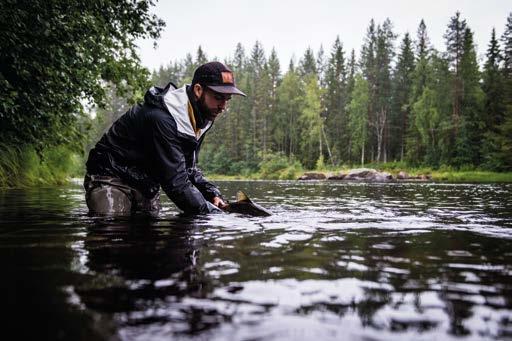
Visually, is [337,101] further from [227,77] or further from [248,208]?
[227,77]

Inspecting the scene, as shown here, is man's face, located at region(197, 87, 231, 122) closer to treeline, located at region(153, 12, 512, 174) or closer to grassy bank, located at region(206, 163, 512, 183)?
grassy bank, located at region(206, 163, 512, 183)

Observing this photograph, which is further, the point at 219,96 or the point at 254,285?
the point at 219,96

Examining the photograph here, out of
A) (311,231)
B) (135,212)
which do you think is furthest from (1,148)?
(311,231)

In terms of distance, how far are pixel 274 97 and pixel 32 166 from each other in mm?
62167

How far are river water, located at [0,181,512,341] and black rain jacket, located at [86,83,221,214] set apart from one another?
0.90 m

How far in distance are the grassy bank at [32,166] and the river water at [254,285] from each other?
7714mm

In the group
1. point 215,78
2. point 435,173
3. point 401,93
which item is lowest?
point 435,173

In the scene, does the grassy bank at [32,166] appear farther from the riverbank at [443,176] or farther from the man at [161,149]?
the riverbank at [443,176]

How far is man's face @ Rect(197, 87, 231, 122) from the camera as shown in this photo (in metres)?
4.67

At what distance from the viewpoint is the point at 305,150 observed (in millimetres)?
66250

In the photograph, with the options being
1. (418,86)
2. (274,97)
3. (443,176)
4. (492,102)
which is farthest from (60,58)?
(274,97)

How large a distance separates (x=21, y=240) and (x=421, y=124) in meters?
51.9

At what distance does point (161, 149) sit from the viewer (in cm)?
442

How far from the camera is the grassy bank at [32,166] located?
11.9m
